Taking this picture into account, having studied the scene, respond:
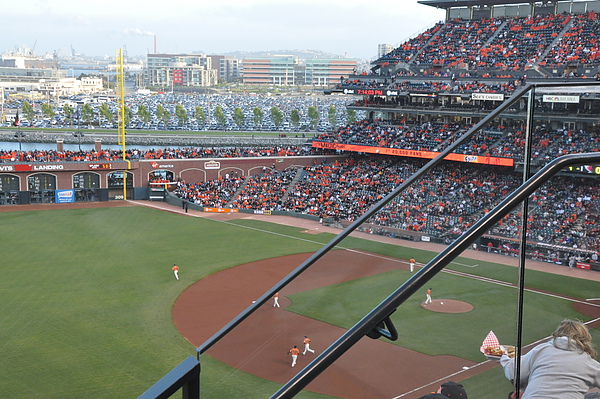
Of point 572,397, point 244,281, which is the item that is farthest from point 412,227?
point 244,281

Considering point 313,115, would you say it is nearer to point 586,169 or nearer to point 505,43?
point 505,43

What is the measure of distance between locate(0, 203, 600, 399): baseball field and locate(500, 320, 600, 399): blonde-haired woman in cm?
10

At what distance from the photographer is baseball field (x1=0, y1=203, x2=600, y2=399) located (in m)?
3.08

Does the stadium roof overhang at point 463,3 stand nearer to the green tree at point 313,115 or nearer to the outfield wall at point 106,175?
the outfield wall at point 106,175

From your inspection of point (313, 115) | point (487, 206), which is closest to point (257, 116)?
point (313, 115)

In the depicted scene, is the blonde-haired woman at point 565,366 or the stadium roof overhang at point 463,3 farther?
the stadium roof overhang at point 463,3

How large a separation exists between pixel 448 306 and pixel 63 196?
49.2 m

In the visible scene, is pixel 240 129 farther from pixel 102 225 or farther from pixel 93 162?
pixel 102 225

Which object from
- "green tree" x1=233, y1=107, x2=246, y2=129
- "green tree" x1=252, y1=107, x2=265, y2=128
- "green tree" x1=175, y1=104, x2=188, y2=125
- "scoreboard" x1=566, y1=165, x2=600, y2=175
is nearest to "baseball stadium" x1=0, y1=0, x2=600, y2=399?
"scoreboard" x1=566, y1=165, x2=600, y2=175

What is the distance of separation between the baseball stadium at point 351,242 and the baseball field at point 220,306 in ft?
0.07

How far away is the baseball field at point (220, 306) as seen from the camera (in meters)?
3.08

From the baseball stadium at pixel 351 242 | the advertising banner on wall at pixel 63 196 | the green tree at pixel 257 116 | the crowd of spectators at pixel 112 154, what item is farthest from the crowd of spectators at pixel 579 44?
the green tree at pixel 257 116

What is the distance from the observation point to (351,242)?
3.62 m

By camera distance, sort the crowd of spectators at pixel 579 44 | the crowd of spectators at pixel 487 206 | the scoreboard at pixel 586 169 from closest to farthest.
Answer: the scoreboard at pixel 586 169, the crowd of spectators at pixel 487 206, the crowd of spectators at pixel 579 44
